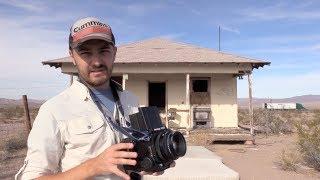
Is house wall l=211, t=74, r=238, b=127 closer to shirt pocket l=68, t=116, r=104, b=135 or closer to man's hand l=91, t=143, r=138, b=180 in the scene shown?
shirt pocket l=68, t=116, r=104, b=135

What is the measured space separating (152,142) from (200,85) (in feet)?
57.1

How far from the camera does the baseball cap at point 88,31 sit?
1.96 meters

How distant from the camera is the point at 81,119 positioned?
192 centimetres

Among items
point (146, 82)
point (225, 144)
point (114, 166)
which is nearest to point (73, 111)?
point (114, 166)

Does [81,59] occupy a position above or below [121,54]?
below

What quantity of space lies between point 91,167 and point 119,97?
2.05ft

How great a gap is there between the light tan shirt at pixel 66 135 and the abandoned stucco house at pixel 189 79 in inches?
595

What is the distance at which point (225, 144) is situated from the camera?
16938 mm

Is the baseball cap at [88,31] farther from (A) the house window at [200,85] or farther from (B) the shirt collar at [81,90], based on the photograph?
(A) the house window at [200,85]

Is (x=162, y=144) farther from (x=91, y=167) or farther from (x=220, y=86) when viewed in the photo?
(x=220, y=86)

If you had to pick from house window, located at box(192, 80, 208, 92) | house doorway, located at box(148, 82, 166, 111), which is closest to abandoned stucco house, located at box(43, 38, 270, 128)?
house window, located at box(192, 80, 208, 92)

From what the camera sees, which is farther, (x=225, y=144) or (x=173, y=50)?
(x=173, y=50)

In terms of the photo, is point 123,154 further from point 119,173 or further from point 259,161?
point 259,161

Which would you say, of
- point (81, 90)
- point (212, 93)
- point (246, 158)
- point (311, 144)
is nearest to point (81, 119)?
point (81, 90)
